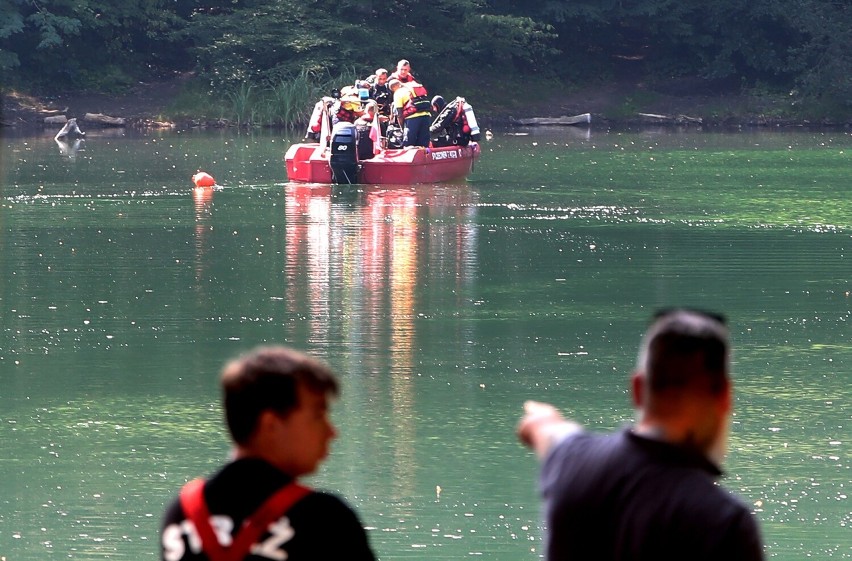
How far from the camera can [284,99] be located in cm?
4347

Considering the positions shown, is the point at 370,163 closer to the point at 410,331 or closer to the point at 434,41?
the point at 410,331

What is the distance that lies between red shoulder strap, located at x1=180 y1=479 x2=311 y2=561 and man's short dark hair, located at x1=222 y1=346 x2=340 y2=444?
5.0 inches

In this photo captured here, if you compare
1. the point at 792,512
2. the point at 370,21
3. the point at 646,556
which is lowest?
the point at 792,512

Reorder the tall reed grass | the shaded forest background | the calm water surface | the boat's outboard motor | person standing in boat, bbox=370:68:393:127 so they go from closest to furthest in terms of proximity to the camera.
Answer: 1. the calm water surface
2. the boat's outboard motor
3. person standing in boat, bbox=370:68:393:127
4. the tall reed grass
5. the shaded forest background

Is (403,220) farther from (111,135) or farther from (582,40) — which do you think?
(582,40)

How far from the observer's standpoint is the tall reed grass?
4344 centimetres

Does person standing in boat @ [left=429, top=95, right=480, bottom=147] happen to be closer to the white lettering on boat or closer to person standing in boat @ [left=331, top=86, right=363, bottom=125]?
the white lettering on boat

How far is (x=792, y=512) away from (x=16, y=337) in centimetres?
602

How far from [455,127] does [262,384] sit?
2243 cm

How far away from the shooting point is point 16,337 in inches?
442

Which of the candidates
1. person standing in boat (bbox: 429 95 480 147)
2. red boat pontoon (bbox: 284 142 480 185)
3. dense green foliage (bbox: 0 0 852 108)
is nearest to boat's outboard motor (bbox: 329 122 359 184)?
red boat pontoon (bbox: 284 142 480 185)

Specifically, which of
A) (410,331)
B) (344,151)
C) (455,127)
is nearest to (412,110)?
(455,127)

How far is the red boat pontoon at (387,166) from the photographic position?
24141mm

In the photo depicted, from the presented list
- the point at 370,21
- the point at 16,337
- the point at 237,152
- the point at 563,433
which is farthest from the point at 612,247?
the point at 370,21
